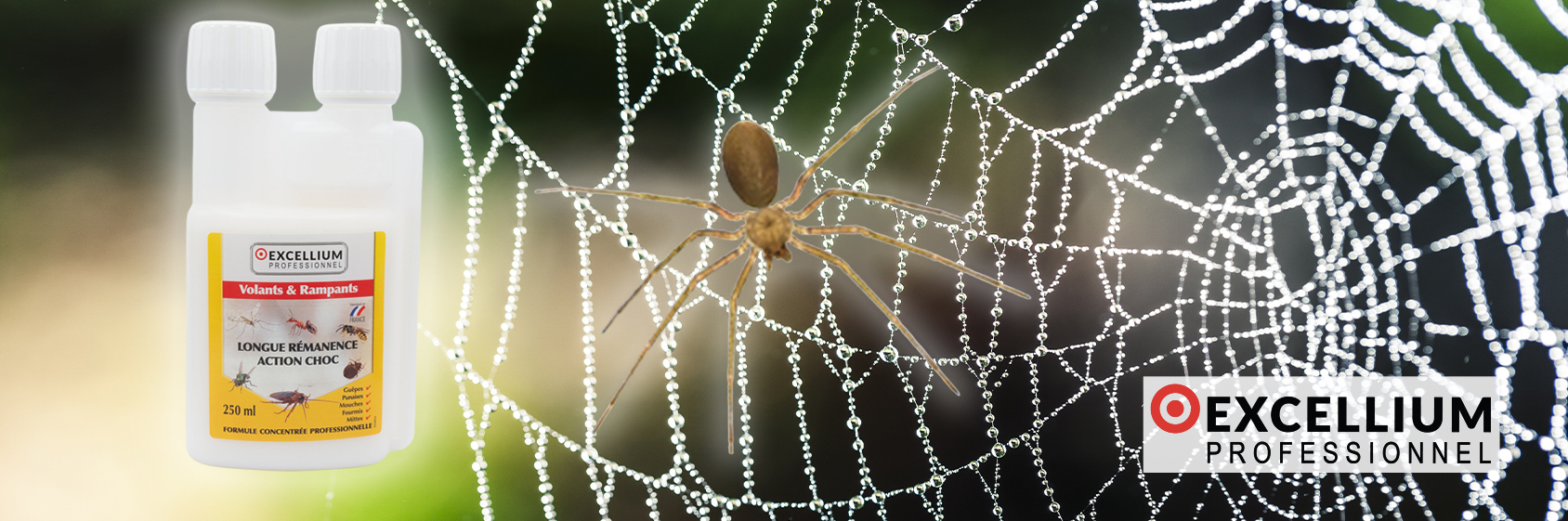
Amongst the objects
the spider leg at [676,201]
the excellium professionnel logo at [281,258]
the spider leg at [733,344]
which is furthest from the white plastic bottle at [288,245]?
the spider leg at [733,344]

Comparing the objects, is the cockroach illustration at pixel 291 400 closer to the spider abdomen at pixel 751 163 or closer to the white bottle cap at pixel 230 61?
the white bottle cap at pixel 230 61

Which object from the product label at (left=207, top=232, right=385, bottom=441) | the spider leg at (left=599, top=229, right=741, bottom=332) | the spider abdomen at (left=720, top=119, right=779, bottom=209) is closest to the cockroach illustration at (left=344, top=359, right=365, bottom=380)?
the product label at (left=207, top=232, right=385, bottom=441)

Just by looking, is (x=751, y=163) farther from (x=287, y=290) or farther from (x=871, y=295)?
(x=287, y=290)

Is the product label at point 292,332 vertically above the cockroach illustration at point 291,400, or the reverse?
the product label at point 292,332

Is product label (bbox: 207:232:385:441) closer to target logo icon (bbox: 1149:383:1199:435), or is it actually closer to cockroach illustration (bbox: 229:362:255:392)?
cockroach illustration (bbox: 229:362:255:392)

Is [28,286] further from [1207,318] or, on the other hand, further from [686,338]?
[1207,318]

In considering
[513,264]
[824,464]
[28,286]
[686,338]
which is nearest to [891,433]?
[824,464]
